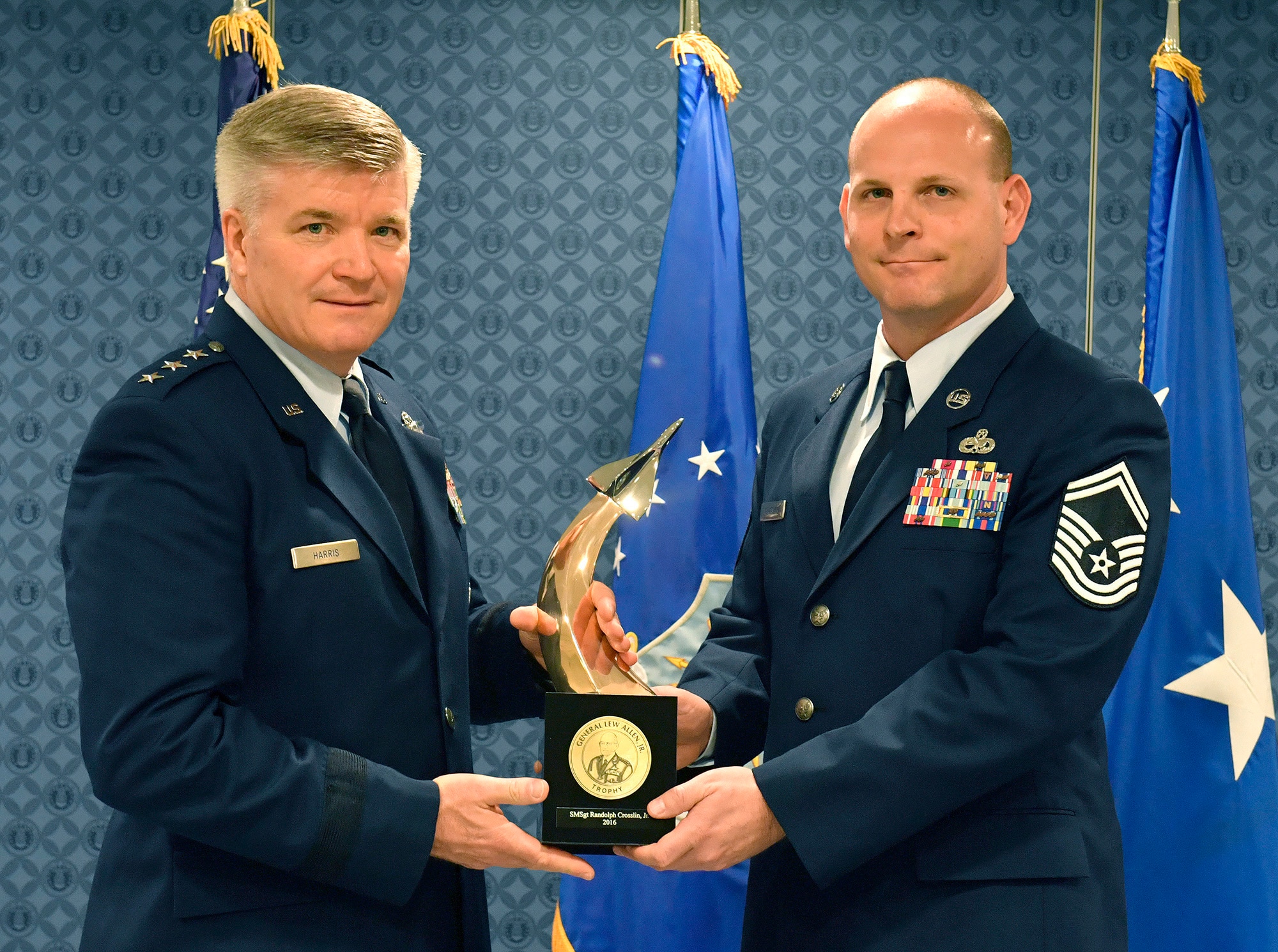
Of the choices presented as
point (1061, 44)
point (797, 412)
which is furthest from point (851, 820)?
point (1061, 44)

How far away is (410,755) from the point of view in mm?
1603

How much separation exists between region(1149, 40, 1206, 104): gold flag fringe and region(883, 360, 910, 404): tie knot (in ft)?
5.15

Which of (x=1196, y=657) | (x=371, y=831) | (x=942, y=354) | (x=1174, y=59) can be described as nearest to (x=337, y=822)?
(x=371, y=831)

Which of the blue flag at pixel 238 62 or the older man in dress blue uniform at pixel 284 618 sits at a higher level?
the blue flag at pixel 238 62

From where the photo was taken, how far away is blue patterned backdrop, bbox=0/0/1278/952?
12.1 ft

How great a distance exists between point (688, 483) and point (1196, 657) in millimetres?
1231

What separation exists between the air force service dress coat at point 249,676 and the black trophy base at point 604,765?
6.5 inches

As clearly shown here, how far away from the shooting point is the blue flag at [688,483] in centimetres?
292

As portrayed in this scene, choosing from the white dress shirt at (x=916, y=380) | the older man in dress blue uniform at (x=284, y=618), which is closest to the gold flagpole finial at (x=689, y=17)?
the white dress shirt at (x=916, y=380)

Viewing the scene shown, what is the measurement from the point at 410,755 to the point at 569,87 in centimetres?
263

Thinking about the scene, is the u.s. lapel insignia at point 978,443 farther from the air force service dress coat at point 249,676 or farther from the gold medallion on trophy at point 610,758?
the air force service dress coat at point 249,676

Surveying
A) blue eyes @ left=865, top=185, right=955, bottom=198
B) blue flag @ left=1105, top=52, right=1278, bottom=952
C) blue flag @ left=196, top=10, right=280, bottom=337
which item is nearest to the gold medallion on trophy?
blue eyes @ left=865, top=185, right=955, bottom=198

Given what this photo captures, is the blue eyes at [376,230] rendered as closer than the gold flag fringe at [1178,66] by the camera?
Yes

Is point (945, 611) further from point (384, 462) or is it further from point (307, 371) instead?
point (307, 371)
